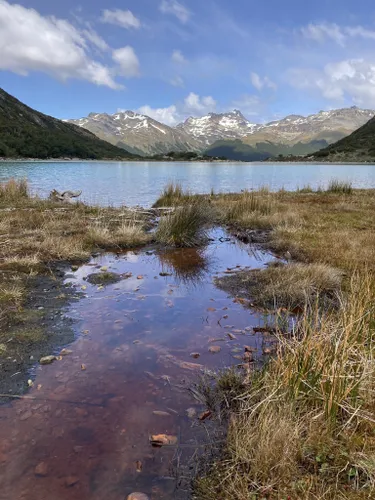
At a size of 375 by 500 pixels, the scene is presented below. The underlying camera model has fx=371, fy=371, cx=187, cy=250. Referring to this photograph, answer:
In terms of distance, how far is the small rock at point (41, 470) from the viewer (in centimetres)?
343

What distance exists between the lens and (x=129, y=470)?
139 inches

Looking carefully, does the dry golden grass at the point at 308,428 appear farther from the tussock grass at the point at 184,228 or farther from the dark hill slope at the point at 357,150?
the dark hill slope at the point at 357,150

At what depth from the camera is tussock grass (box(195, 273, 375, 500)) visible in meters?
3.07

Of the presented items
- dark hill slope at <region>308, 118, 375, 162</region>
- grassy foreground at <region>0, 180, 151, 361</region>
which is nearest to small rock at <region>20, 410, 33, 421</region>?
grassy foreground at <region>0, 180, 151, 361</region>

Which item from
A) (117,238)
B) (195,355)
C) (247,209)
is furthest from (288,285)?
(247,209)

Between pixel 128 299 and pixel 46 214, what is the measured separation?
412 inches

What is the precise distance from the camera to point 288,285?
831 cm

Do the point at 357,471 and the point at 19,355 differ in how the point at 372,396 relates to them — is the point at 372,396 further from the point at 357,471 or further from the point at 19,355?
the point at 19,355

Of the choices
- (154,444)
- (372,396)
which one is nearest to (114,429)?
(154,444)

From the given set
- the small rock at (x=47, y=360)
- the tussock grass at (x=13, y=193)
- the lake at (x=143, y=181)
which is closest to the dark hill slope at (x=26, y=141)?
the lake at (x=143, y=181)

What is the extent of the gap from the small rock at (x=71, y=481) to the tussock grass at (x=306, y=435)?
43.7 inches

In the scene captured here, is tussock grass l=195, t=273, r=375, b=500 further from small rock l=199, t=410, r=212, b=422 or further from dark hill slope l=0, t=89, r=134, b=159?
dark hill slope l=0, t=89, r=134, b=159

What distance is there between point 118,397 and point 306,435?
228 cm

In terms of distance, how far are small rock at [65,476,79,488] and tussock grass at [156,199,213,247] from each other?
10.4 metres
